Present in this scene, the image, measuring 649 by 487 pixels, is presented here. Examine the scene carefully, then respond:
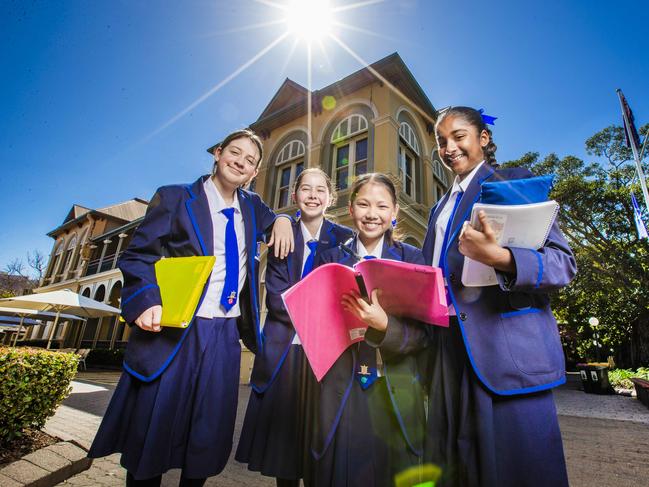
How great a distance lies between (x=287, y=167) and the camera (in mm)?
13414

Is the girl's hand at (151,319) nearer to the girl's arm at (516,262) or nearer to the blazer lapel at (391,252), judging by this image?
the blazer lapel at (391,252)

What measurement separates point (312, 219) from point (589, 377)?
1445 cm

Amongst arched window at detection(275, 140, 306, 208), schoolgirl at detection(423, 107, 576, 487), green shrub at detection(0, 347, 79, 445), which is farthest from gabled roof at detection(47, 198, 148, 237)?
schoolgirl at detection(423, 107, 576, 487)

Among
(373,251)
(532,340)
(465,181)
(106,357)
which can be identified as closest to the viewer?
(532,340)

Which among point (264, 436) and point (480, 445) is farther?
point (264, 436)

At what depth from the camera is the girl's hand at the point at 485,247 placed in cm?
109

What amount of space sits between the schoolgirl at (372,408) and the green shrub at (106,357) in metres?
18.1

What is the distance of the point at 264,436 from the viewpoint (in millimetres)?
1896

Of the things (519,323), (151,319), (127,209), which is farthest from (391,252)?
(127,209)

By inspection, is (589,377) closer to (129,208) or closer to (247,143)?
(247,143)

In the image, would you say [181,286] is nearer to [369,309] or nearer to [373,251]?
[369,309]

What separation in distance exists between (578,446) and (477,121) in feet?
16.4

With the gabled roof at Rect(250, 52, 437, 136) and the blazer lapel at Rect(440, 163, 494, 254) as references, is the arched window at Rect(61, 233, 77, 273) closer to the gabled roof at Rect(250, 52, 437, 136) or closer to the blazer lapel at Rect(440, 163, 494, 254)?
the gabled roof at Rect(250, 52, 437, 136)

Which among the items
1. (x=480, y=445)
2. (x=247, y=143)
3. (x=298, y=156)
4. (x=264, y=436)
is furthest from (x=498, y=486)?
(x=298, y=156)
